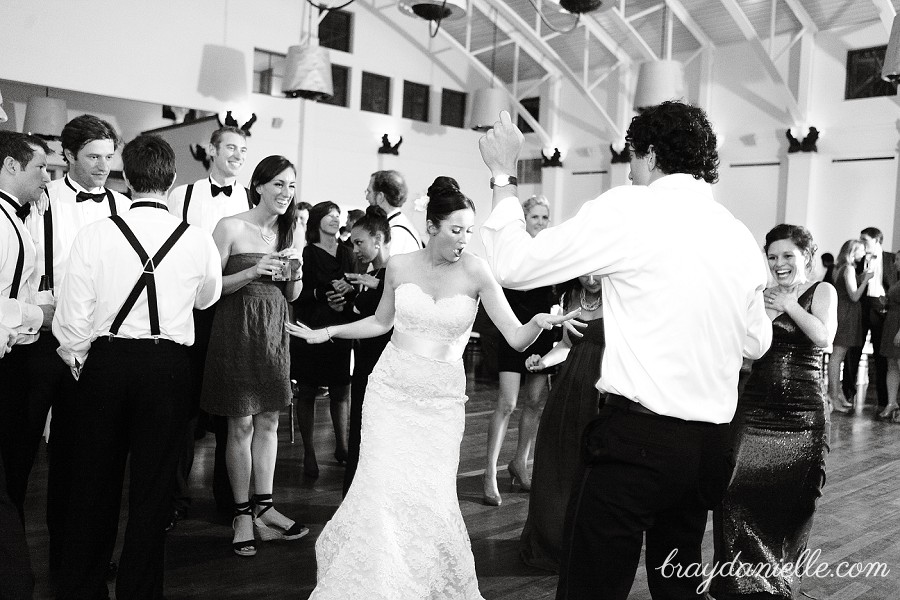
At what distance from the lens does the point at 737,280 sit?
1838 millimetres

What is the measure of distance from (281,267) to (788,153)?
10039 mm

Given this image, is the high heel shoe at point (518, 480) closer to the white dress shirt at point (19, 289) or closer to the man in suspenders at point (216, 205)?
the man in suspenders at point (216, 205)

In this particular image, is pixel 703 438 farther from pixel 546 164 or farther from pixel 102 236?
pixel 546 164

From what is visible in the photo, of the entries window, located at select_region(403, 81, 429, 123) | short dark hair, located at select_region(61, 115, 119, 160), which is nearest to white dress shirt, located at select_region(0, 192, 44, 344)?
short dark hair, located at select_region(61, 115, 119, 160)

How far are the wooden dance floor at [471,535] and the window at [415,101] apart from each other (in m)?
9.26

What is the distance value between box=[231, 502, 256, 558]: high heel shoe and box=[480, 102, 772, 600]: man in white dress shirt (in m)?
1.83

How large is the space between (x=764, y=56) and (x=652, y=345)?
10760 millimetres

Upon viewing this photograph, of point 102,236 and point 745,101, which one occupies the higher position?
point 745,101

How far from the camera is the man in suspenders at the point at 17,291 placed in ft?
8.47

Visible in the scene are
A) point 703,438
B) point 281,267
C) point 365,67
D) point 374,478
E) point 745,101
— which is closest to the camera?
point 703,438

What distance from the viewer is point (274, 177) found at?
3.24 m

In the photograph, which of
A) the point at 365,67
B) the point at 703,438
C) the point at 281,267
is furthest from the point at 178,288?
the point at 365,67

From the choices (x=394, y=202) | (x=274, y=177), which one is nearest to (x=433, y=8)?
(x=394, y=202)

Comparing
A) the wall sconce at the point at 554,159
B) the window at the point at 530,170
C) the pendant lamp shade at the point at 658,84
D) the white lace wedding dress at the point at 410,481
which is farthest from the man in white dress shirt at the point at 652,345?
the window at the point at 530,170
